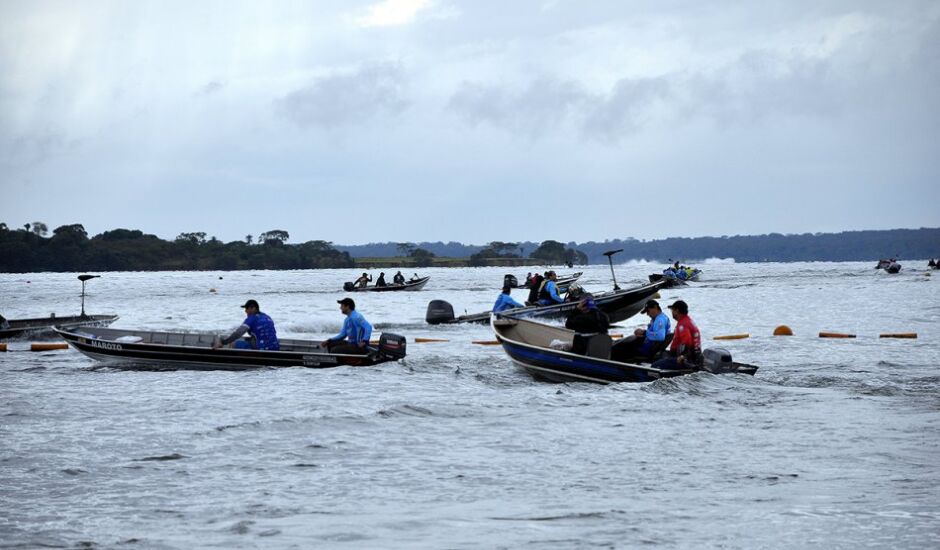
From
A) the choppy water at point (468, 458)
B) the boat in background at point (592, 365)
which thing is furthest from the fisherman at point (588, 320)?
the choppy water at point (468, 458)

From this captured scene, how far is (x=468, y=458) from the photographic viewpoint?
12.6m

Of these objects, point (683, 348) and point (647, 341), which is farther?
point (647, 341)

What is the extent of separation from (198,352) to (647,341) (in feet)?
34.5

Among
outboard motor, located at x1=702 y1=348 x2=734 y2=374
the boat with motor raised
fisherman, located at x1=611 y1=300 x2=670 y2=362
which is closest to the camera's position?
outboard motor, located at x1=702 y1=348 x2=734 y2=374

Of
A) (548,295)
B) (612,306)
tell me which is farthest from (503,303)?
(612,306)

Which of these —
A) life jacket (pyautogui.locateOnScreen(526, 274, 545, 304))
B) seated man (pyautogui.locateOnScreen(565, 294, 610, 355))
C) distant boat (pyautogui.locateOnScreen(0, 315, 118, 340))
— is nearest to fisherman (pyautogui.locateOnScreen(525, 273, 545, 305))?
life jacket (pyautogui.locateOnScreen(526, 274, 545, 304))

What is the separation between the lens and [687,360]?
60.3 feet

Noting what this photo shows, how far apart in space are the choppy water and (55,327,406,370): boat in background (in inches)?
16.4

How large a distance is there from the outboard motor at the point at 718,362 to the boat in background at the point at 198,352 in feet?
23.0

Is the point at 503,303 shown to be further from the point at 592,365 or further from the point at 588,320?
the point at 592,365

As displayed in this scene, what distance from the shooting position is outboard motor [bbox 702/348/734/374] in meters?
18.9

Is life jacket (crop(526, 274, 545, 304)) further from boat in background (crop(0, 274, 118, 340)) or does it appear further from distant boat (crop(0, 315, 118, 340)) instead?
distant boat (crop(0, 315, 118, 340))

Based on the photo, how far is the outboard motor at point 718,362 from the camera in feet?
62.0

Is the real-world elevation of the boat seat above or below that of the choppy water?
above
